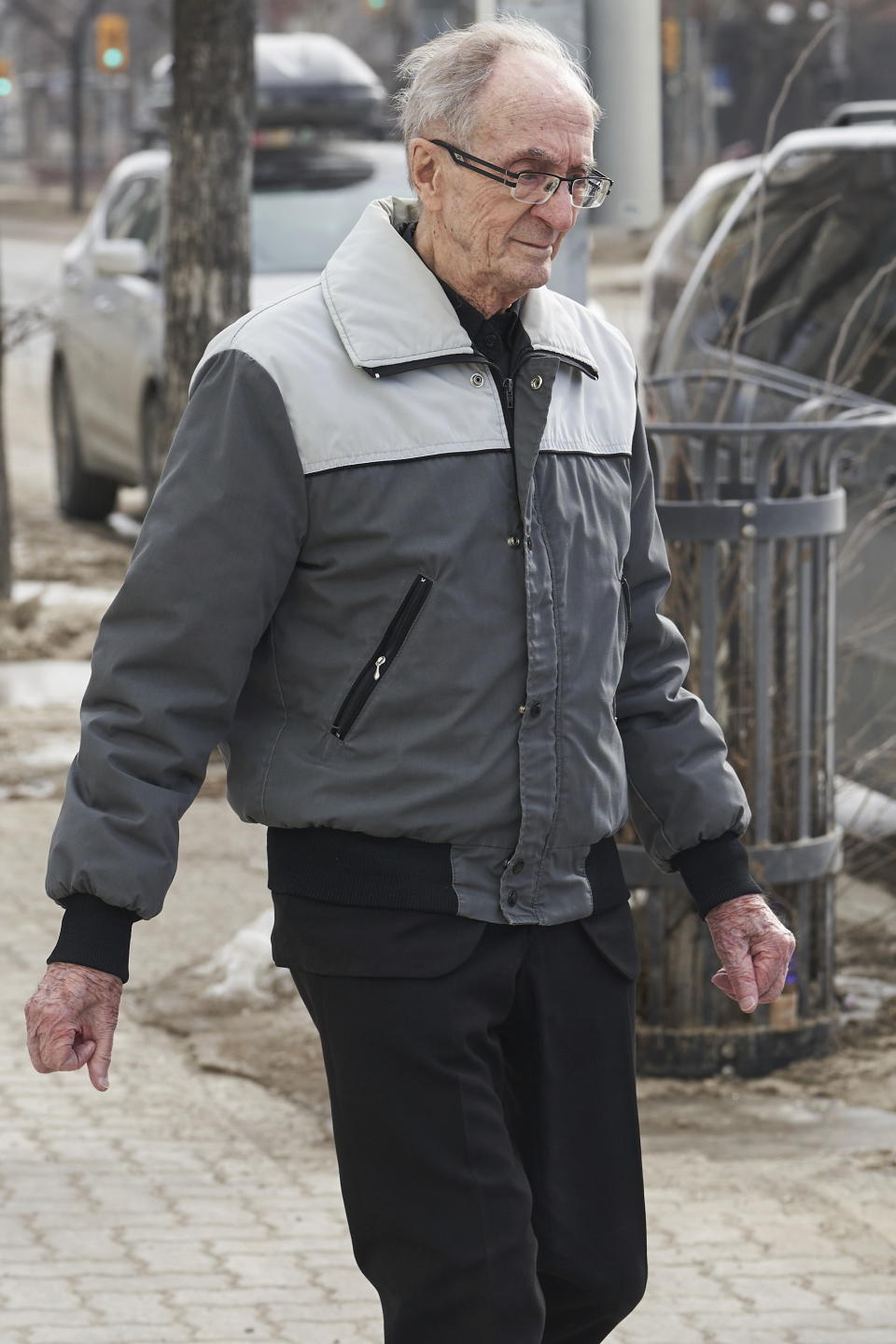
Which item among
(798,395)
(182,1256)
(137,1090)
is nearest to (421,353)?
(182,1256)

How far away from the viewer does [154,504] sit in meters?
2.61

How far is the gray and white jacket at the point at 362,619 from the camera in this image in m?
2.56

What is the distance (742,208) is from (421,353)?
448 centimetres

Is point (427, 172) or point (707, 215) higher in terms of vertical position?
point (427, 172)

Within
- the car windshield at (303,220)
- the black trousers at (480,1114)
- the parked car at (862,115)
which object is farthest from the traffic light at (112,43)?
the black trousers at (480,1114)

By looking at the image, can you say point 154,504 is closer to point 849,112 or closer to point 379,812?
point 379,812

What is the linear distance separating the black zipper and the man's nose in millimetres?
455

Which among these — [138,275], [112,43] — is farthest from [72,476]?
[112,43]

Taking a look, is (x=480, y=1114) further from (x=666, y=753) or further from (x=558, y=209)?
(x=558, y=209)

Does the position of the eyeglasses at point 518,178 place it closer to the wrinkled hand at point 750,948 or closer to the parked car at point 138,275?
the wrinkled hand at point 750,948

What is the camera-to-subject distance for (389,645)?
2.58m

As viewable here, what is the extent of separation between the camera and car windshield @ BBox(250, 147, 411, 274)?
10820mm

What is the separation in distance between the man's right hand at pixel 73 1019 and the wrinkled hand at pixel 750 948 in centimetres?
81

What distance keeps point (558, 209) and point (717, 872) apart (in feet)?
2.89
